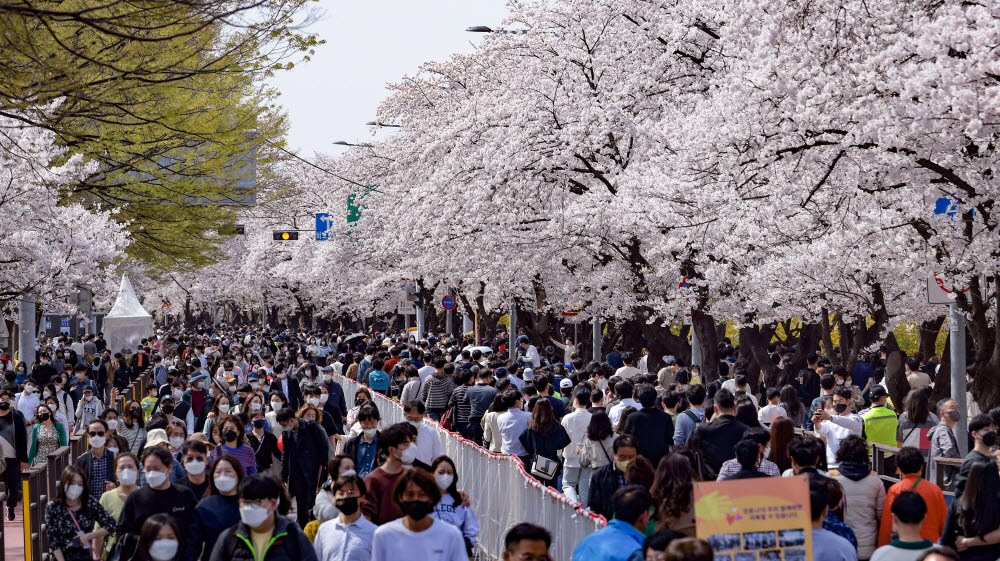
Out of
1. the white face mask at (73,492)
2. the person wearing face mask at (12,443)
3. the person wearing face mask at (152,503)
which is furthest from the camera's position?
the person wearing face mask at (12,443)

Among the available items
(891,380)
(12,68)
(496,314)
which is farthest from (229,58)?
(496,314)

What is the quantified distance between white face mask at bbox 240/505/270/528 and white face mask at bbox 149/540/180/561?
426 mm

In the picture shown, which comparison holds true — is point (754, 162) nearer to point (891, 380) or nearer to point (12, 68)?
point (891, 380)

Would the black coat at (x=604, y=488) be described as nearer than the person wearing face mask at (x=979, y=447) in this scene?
No

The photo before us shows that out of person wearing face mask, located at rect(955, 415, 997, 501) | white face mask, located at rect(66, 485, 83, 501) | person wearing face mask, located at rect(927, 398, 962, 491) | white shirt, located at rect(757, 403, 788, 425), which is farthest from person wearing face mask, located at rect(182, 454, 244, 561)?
white shirt, located at rect(757, 403, 788, 425)

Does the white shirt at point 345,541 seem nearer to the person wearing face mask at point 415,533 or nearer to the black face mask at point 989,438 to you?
the person wearing face mask at point 415,533

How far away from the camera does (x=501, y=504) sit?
1166 centimetres

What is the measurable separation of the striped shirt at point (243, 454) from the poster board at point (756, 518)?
6.52 m

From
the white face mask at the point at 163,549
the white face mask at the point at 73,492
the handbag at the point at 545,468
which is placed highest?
the white face mask at the point at 73,492

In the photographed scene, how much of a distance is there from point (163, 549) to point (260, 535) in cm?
54

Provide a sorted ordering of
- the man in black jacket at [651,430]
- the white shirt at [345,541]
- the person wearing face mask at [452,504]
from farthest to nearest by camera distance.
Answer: the man in black jacket at [651,430] < the person wearing face mask at [452,504] < the white shirt at [345,541]

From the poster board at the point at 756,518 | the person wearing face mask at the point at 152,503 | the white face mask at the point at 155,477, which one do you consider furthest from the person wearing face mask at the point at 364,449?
the poster board at the point at 756,518

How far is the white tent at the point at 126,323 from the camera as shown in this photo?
37844 millimetres

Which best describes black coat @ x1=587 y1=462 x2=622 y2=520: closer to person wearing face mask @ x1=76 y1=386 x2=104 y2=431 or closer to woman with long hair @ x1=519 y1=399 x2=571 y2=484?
woman with long hair @ x1=519 y1=399 x2=571 y2=484
